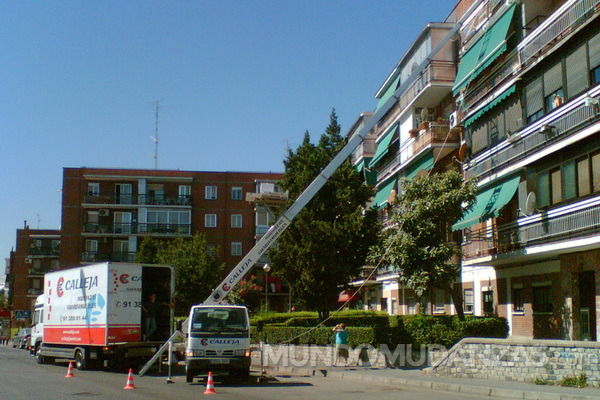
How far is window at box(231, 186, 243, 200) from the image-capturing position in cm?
6771

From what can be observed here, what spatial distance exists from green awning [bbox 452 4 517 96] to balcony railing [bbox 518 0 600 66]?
4.37ft

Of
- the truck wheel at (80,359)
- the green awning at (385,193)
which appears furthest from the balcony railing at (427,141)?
the truck wheel at (80,359)

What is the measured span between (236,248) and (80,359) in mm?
42540

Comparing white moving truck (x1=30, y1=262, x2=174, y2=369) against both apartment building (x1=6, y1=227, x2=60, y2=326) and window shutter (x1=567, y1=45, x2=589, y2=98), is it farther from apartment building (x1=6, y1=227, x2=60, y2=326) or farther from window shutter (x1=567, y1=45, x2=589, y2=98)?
apartment building (x1=6, y1=227, x2=60, y2=326)

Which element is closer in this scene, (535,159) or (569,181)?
(569,181)

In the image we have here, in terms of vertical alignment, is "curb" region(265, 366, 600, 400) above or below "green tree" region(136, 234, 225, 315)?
below

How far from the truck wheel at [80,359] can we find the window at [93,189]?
143 feet

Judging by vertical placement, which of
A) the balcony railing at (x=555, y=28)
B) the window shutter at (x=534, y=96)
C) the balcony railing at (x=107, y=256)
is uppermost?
the balcony railing at (x=555, y=28)

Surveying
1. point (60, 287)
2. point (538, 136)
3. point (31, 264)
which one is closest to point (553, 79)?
point (538, 136)

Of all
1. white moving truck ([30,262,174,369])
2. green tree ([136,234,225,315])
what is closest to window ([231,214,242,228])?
green tree ([136,234,225,315])

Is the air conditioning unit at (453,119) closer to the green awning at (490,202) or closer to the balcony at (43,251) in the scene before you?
the green awning at (490,202)

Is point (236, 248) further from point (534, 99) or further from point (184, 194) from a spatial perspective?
point (534, 99)

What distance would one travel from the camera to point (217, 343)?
19.4m

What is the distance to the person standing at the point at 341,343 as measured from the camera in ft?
76.5
